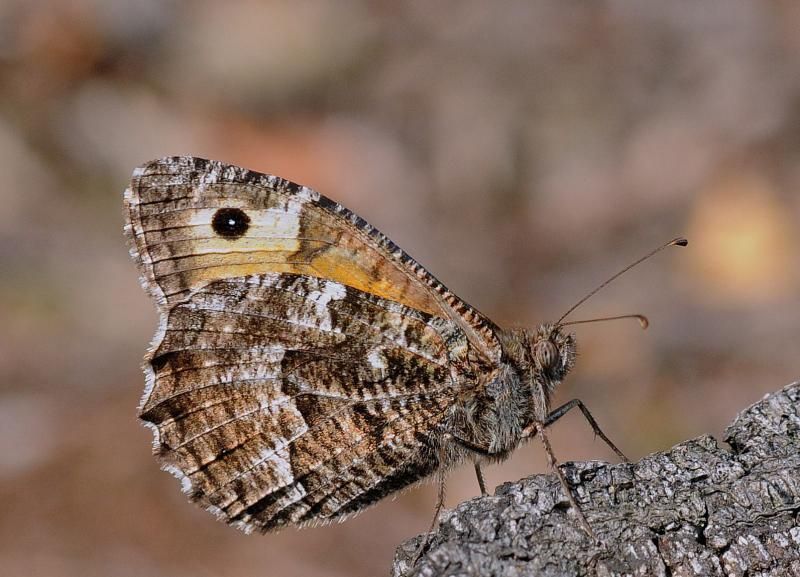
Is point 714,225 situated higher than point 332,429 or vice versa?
point 714,225

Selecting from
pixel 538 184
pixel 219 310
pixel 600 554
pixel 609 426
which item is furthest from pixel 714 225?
pixel 600 554

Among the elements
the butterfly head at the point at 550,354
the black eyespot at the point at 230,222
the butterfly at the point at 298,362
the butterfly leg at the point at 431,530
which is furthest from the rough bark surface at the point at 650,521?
the black eyespot at the point at 230,222

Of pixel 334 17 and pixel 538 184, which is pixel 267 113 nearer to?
pixel 334 17

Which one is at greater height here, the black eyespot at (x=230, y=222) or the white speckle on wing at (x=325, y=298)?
the black eyespot at (x=230, y=222)

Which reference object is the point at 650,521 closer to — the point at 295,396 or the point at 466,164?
the point at 295,396

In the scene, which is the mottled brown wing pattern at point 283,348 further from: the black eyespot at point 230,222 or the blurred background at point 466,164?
the blurred background at point 466,164

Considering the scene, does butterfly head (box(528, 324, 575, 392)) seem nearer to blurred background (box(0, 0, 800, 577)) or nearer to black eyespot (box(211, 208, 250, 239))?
black eyespot (box(211, 208, 250, 239))
